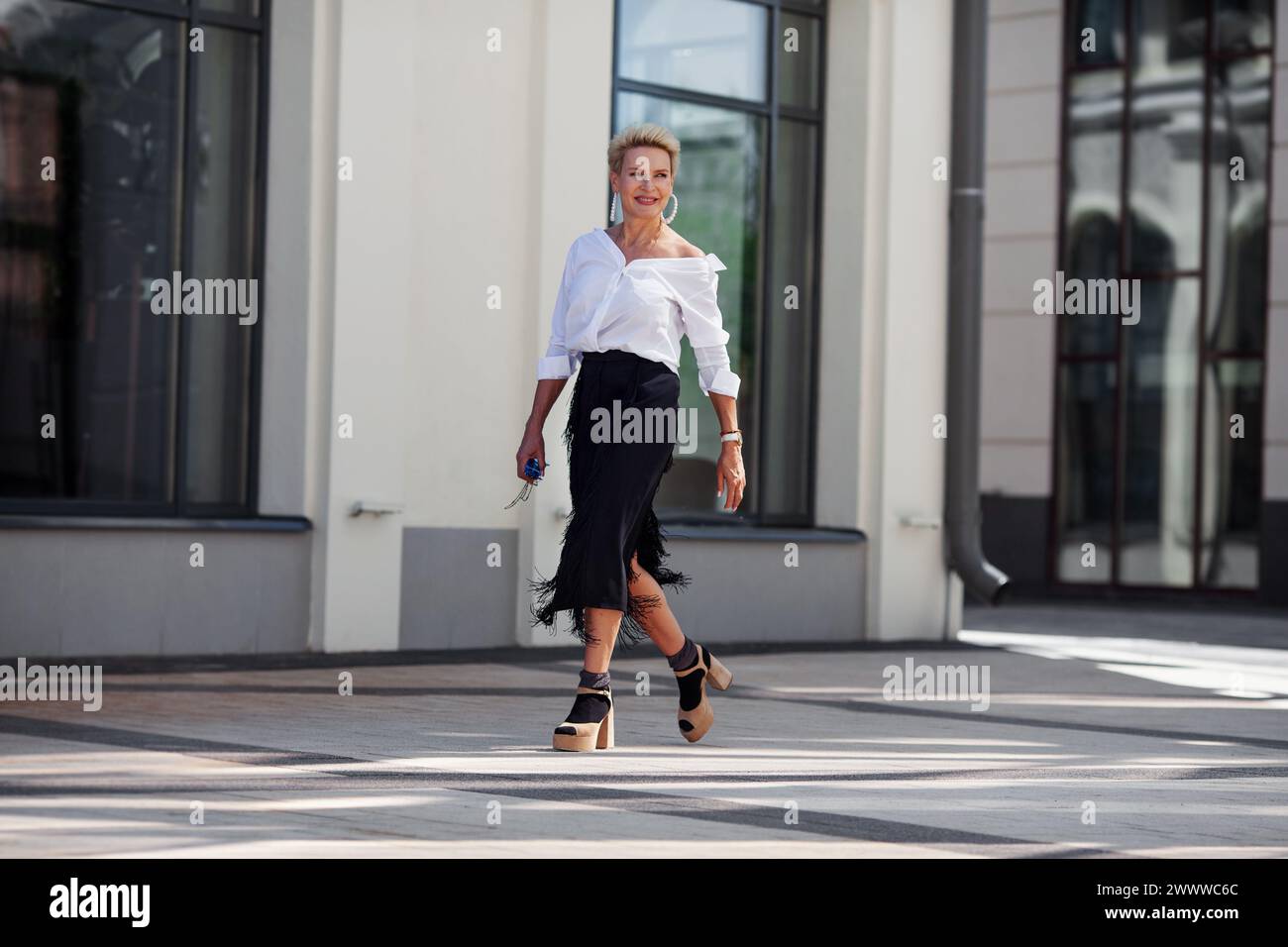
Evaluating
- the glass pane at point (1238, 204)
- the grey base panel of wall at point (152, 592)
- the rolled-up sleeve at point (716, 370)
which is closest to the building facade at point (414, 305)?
the grey base panel of wall at point (152, 592)

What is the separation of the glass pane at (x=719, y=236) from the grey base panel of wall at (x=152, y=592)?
112 inches

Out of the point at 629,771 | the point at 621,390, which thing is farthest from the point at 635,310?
the point at 629,771

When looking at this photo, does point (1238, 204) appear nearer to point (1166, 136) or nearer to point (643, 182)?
point (1166, 136)

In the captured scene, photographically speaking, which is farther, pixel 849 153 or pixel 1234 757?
pixel 849 153

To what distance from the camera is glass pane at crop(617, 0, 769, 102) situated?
40.9ft

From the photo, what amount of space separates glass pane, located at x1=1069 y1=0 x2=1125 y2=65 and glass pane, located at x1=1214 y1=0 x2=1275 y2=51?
3.29ft

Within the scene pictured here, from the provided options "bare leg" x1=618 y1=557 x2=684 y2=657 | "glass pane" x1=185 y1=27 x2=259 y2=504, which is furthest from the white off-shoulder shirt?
"glass pane" x1=185 y1=27 x2=259 y2=504

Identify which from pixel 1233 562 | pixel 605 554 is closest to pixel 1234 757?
pixel 605 554

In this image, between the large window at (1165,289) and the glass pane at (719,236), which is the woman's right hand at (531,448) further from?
the large window at (1165,289)

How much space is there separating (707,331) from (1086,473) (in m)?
14.8

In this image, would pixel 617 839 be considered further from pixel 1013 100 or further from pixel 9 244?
pixel 1013 100

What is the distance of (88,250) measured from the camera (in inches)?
405

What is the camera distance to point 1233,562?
20.3 meters
